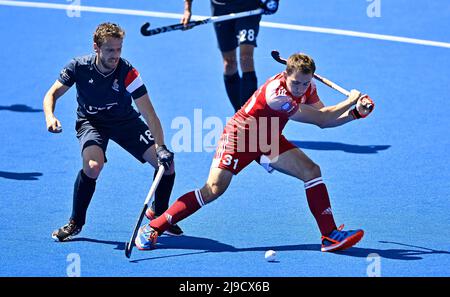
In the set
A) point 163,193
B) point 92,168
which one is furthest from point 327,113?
point 92,168

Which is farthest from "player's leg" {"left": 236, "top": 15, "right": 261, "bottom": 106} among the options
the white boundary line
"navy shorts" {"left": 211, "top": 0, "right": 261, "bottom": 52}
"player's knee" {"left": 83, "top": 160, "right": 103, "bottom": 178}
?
the white boundary line

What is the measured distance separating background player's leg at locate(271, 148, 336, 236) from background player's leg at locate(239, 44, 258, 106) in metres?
2.74

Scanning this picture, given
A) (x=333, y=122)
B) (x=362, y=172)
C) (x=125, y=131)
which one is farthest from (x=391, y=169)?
(x=125, y=131)

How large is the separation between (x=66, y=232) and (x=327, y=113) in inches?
93.8

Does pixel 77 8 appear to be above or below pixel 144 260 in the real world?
above

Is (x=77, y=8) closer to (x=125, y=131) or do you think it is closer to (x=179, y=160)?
(x=179, y=160)

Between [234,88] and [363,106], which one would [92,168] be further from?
[234,88]

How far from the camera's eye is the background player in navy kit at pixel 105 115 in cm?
882

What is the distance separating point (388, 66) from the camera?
1397 cm

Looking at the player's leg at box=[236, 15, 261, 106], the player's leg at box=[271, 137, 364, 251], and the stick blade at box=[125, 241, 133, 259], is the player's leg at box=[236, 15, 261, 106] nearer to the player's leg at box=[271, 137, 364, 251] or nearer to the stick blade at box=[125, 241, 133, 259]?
the player's leg at box=[271, 137, 364, 251]

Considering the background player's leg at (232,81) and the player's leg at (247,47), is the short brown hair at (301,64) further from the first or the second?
the background player's leg at (232,81)

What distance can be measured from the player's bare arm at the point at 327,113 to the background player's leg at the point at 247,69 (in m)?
2.59

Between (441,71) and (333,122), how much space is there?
16.9ft

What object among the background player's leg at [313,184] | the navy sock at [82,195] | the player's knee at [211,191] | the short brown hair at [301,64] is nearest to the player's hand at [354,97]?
the short brown hair at [301,64]
